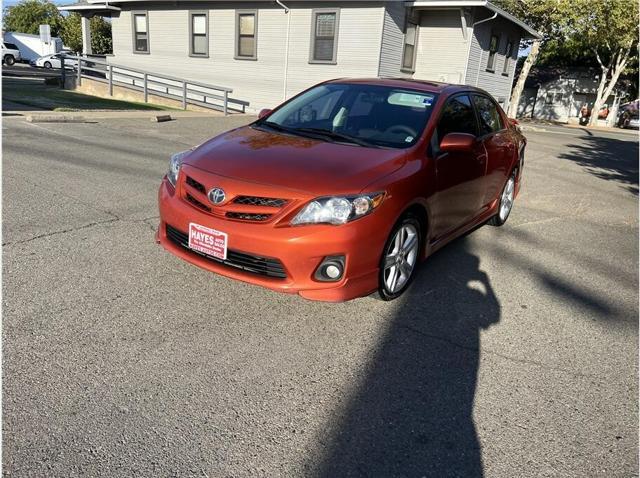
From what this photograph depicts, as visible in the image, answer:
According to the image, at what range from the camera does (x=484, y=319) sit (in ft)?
12.7

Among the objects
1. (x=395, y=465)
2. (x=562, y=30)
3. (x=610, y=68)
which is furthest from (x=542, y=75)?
(x=395, y=465)

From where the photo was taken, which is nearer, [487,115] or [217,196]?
[217,196]

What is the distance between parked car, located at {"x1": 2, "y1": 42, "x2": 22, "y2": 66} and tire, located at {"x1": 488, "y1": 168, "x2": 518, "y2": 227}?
46875mm

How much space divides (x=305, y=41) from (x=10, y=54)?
36932 millimetres

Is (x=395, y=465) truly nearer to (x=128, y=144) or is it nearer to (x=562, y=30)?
(x=128, y=144)

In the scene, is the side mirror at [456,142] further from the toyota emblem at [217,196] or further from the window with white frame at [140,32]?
the window with white frame at [140,32]

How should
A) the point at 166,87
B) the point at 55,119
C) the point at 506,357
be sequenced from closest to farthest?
the point at 506,357 < the point at 55,119 < the point at 166,87

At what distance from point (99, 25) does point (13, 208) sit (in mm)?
41201

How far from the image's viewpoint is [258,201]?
3.40m

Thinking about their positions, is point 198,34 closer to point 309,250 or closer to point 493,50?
point 493,50

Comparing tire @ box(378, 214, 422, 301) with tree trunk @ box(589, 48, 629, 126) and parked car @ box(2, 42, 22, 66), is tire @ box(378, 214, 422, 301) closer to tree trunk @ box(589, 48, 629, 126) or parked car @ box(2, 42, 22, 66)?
tree trunk @ box(589, 48, 629, 126)

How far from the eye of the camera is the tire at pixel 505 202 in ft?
20.2

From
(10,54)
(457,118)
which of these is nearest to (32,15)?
(10,54)

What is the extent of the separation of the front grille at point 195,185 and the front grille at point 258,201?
0.99 ft
